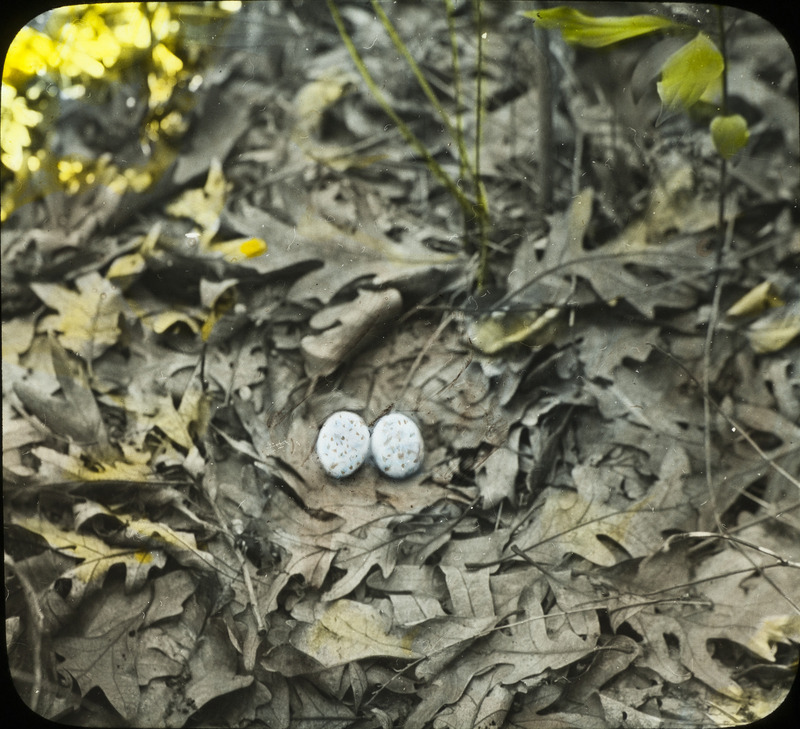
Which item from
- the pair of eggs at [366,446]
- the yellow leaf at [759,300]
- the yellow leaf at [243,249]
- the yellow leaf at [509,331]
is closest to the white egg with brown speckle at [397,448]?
the pair of eggs at [366,446]

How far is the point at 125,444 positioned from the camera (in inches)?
27.8

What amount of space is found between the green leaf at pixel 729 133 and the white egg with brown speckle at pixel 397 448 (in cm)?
49

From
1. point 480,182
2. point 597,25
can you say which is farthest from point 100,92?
point 597,25

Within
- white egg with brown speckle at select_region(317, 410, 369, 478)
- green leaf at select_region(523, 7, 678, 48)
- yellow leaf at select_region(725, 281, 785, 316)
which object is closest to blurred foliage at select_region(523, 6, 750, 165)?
green leaf at select_region(523, 7, 678, 48)

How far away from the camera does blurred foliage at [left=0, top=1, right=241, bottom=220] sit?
2.34 ft

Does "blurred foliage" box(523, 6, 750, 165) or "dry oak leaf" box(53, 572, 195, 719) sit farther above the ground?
"blurred foliage" box(523, 6, 750, 165)

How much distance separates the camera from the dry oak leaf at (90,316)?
714 mm

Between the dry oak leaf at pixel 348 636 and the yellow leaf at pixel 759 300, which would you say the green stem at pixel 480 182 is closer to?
the yellow leaf at pixel 759 300

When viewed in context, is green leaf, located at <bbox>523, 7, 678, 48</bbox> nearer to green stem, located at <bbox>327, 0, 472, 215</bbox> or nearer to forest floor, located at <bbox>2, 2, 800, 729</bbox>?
forest floor, located at <bbox>2, 2, 800, 729</bbox>

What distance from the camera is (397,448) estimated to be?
68 cm

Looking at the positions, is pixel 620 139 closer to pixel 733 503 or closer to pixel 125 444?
pixel 733 503

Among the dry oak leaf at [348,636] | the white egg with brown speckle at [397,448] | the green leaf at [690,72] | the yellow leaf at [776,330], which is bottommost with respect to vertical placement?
the dry oak leaf at [348,636]

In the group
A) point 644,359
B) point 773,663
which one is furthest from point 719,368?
point 773,663

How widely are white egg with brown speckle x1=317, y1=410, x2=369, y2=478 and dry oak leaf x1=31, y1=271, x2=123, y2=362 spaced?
29cm
